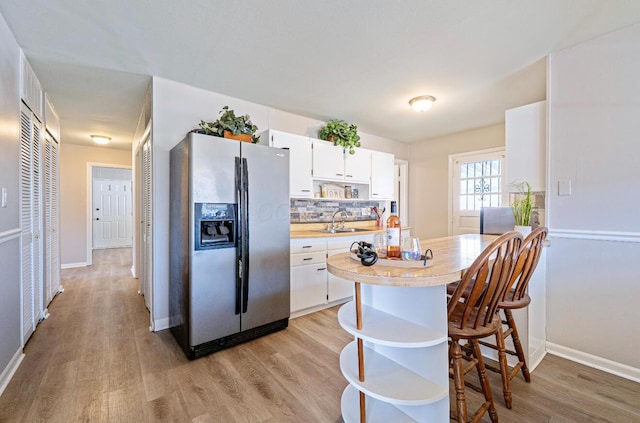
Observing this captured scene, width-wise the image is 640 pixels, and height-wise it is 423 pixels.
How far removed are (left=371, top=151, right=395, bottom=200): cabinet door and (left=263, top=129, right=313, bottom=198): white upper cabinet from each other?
1.17 m

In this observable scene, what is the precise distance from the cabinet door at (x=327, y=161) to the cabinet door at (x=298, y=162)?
0.11m

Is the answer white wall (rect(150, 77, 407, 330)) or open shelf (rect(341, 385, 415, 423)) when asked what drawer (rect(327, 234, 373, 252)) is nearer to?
white wall (rect(150, 77, 407, 330))

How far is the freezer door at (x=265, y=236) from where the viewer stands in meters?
2.38

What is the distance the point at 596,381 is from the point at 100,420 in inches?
120

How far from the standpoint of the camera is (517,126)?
249cm

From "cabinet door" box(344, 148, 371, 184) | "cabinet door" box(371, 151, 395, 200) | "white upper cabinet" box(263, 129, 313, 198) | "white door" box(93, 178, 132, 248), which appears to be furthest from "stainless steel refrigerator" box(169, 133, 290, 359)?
"white door" box(93, 178, 132, 248)

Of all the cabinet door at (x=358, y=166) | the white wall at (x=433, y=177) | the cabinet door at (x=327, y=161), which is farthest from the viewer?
the white wall at (x=433, y=177)

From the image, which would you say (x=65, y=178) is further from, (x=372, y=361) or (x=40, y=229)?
(x=372, y=361)

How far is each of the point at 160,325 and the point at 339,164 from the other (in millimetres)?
2692

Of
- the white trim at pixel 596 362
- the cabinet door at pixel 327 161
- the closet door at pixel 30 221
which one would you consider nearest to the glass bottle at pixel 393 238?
the white trim at pixel 596 362

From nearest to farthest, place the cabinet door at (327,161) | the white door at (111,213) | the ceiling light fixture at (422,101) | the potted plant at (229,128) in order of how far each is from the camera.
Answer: the potted plant at (229,128)
the ceiling light fixture at (422,101)
the cabinet door at (327,161)
the white door at (111,213)

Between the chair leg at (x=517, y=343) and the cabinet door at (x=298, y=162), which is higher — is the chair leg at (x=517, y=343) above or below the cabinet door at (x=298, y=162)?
below

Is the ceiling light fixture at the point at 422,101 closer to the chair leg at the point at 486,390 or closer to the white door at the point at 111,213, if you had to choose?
the chair leg at the point at 486,390

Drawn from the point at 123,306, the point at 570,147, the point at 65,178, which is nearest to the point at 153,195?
the point at 123,306
